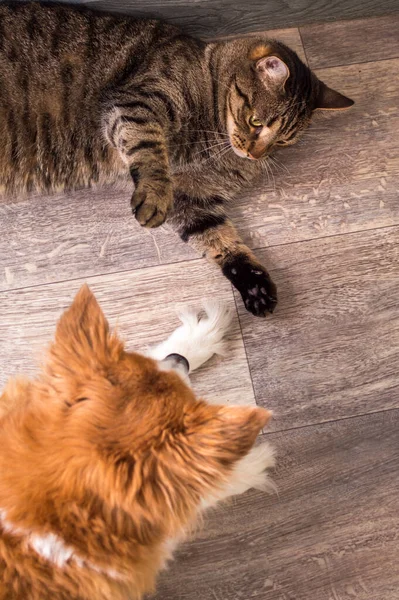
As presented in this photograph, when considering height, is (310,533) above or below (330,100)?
below

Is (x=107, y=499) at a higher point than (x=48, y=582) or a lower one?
higher

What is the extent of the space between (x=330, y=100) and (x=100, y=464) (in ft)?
4.75

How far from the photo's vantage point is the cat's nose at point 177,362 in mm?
1414

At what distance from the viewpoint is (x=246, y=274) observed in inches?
66.7

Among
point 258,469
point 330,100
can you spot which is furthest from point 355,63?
point 258,469

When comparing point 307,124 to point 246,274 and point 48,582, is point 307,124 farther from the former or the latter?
point 48,582

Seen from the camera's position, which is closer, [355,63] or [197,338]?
[197,338]

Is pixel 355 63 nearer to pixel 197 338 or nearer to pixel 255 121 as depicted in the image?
pixel 255 121

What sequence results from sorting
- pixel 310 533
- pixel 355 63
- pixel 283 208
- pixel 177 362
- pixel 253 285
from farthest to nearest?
pixel 355 63 → pixel 283 208 → pixel 253 285 → pixel 310 533 → pixel 177 362

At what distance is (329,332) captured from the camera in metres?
1.75

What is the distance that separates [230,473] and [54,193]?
1254 millimetres

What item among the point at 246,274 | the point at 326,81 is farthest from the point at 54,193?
the point at 326,81

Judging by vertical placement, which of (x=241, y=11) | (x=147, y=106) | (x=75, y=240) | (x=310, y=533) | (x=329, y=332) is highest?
(x=241, y=11)

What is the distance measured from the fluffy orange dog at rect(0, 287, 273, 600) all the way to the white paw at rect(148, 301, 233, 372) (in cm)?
65
